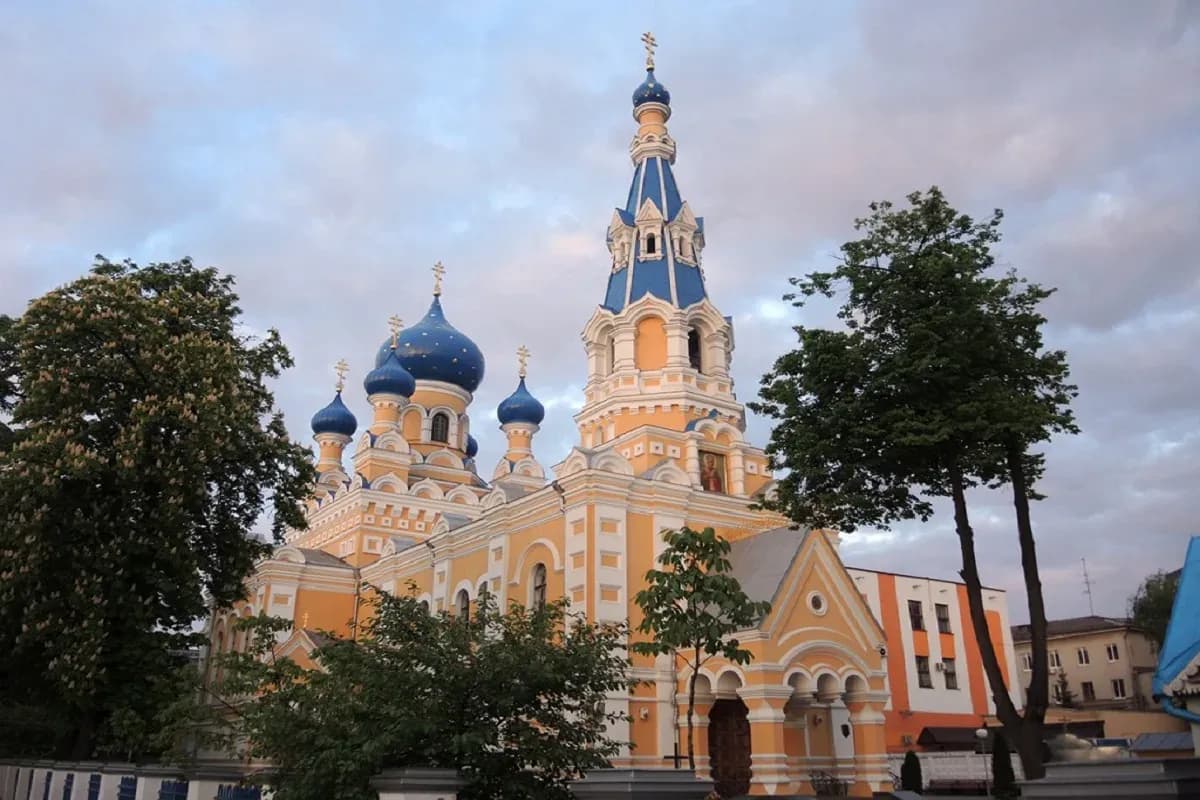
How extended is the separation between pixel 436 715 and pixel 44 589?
1200 centimetres

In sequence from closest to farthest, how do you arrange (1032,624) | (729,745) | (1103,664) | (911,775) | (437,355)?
(1032,624) < (729,745) < (911,775) < (437,355) < (1103,664)

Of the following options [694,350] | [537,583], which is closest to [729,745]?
[537,583]

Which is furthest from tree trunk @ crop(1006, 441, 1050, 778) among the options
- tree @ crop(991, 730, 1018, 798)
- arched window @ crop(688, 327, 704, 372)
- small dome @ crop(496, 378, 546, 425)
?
small dome @ crop(496, 378, 546, 425)

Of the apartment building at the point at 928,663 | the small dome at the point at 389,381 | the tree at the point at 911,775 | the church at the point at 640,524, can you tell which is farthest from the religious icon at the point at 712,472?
the small dome at the point at 389,381

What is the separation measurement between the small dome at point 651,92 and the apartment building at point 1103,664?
1180 inches

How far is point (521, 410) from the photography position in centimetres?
3872

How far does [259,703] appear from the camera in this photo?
34.0 ft

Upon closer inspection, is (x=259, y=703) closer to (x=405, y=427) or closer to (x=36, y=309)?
(x=36, y=309)

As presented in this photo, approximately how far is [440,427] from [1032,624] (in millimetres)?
30277

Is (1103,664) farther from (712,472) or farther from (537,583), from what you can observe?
(537,583)

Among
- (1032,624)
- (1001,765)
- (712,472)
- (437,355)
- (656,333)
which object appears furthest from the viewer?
(437,355)

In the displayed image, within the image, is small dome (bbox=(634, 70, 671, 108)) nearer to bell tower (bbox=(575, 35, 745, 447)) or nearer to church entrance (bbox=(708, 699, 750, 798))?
bell tower (bbox=(575, 35, 745, 447))

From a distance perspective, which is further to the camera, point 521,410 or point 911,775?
point 521,410

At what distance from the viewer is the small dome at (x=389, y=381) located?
37250 millimetres
